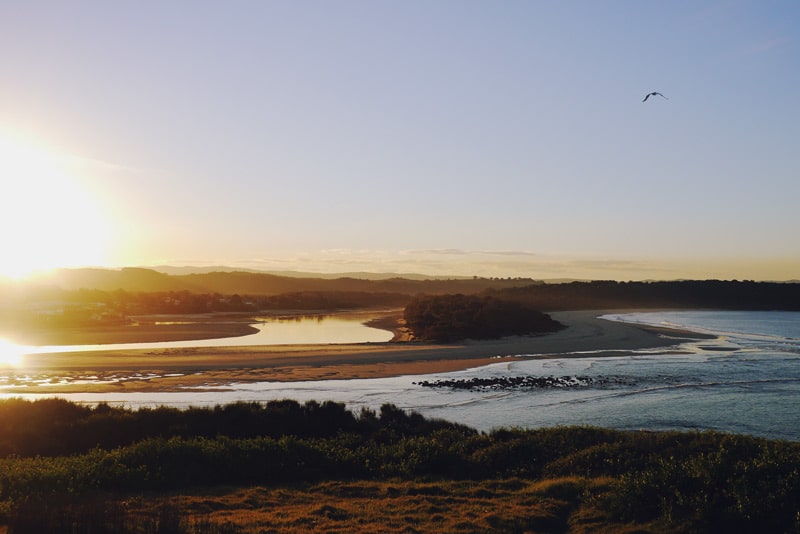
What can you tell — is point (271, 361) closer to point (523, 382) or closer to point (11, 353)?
point (523, 382)

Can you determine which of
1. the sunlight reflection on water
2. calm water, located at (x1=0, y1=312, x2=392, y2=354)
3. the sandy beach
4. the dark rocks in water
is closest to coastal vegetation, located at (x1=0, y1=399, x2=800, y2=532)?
the dark rocks in water

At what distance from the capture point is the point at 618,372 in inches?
1528

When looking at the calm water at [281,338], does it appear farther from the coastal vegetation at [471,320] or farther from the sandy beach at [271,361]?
the sandy beach at [271,361]

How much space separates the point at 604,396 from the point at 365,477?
18.0 metres

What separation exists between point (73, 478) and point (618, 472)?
1137cm

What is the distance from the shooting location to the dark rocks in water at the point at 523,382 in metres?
33.2

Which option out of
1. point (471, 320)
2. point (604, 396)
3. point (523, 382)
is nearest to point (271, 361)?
point (523, 382)

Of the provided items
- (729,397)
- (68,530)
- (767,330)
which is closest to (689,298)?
(767,330)

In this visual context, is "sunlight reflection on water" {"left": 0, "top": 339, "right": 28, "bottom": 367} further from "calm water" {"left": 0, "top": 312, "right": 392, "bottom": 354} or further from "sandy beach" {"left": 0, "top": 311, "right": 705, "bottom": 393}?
"sandy beach" {"left": 0, "top": 311, "right": 705, "bottom": 393}

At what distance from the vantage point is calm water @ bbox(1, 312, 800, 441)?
82.9 ft

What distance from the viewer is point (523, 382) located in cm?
3444

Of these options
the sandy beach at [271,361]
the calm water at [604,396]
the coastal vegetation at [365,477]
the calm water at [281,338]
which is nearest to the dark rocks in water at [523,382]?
the calm water at [604,396]

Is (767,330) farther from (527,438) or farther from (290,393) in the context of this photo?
(527,438)

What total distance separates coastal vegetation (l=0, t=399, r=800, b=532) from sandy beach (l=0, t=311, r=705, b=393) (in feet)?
43.8
